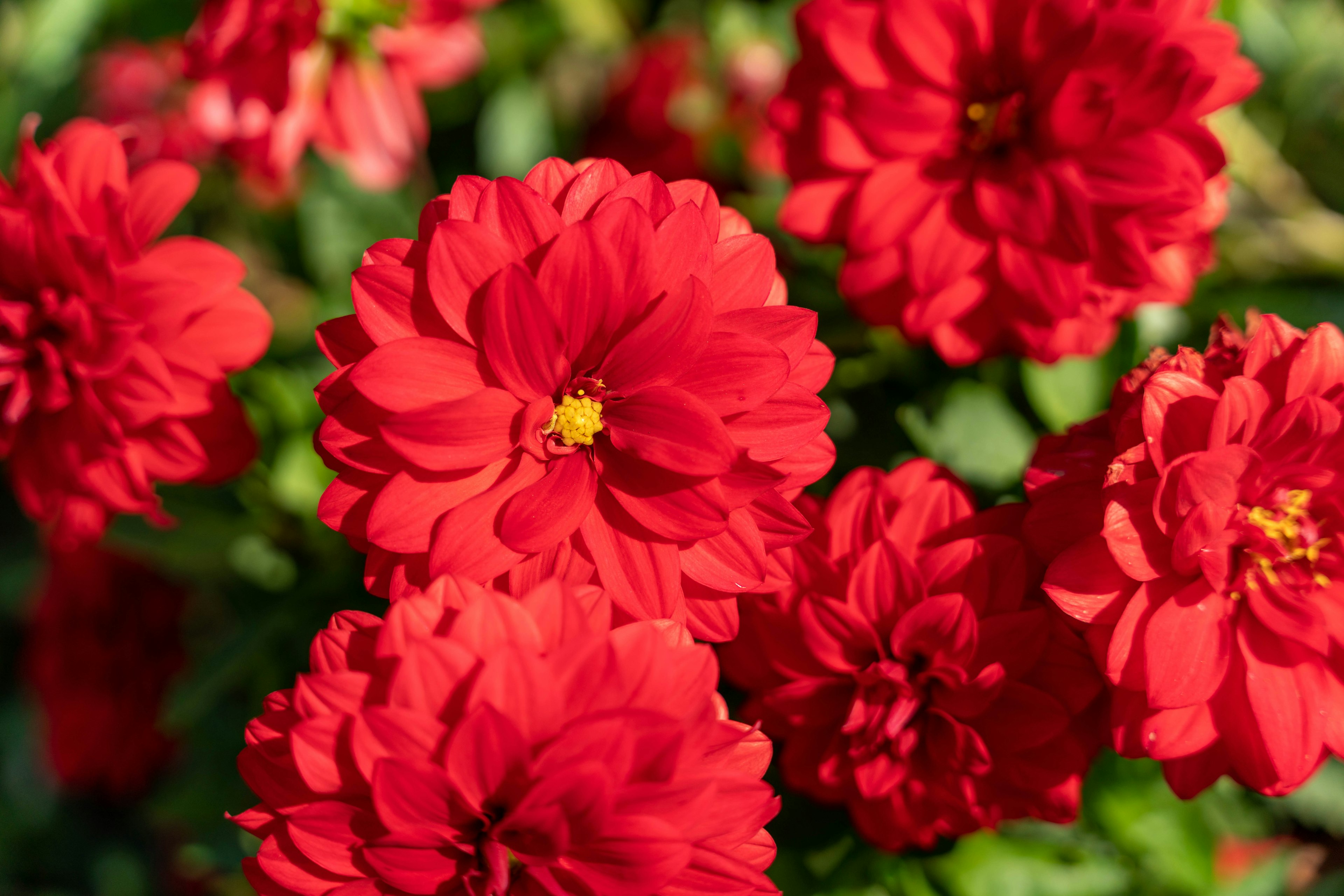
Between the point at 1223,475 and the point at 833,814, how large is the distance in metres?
0.57

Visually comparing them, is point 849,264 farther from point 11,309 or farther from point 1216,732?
point 11,309

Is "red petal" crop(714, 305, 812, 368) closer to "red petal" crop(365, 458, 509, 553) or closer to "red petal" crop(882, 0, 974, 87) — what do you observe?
"red petal" crop(365, 458, 509, 553)

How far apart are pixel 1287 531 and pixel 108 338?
1065 millimetres

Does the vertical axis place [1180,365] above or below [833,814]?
above

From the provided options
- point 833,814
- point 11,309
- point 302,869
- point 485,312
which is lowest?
point 833,814

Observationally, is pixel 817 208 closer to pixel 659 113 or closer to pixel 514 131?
pixel 659 113

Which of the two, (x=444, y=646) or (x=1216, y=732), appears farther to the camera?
Answer: (x=1216, y=732)

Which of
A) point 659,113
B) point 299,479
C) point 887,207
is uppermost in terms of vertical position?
point 887,207

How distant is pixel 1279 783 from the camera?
763mm

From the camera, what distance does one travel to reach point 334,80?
1383mm

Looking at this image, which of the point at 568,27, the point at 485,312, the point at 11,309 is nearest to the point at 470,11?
the point at 568,27

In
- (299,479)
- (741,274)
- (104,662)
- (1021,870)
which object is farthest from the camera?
(104,662)

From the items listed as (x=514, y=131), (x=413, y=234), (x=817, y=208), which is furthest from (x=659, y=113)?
(x=817, y=208)

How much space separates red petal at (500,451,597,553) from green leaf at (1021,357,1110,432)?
23.6 inches
